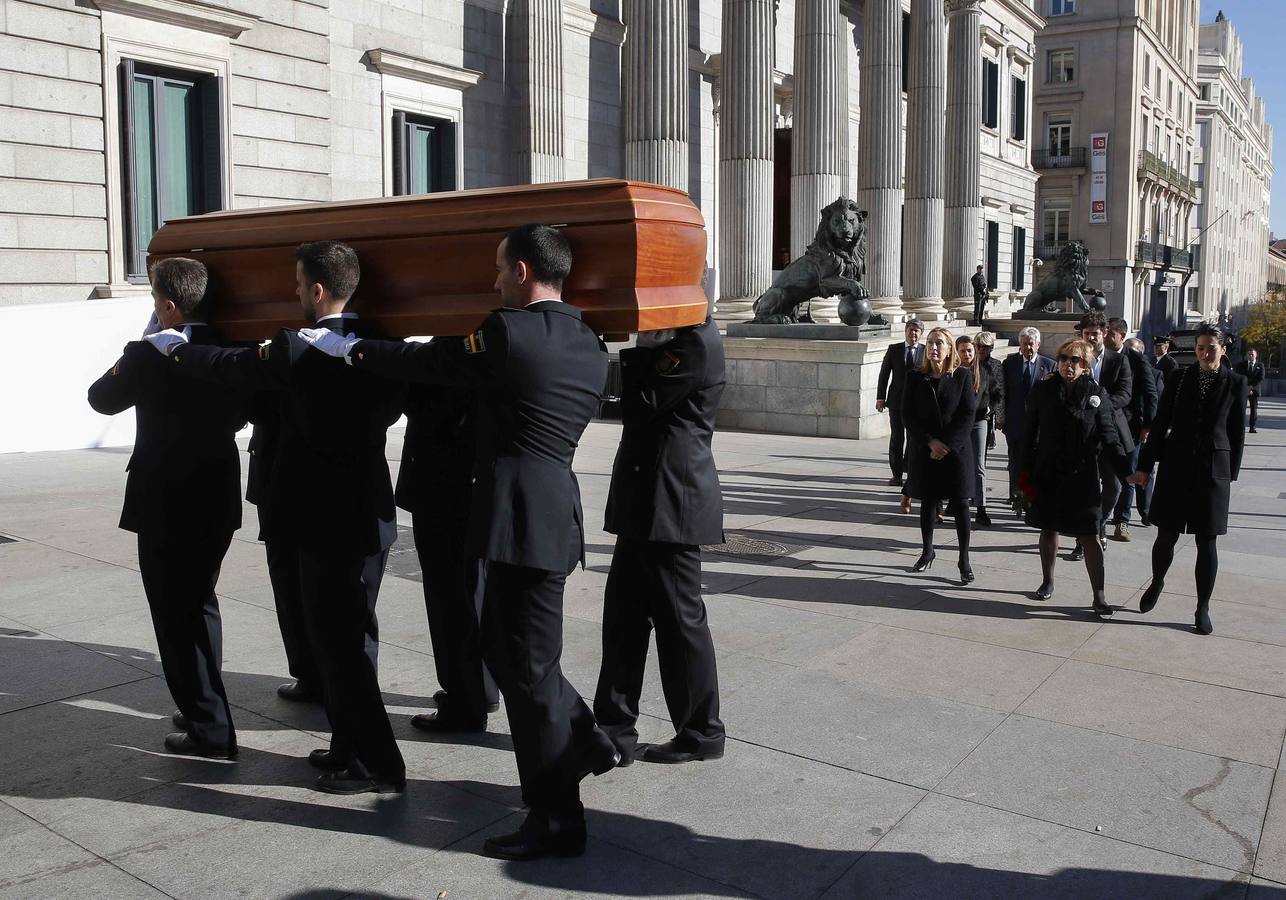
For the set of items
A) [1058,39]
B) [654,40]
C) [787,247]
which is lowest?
[787,247]

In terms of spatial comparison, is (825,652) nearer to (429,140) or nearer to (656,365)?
(656,365)

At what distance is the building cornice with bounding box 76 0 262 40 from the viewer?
14.3 meters

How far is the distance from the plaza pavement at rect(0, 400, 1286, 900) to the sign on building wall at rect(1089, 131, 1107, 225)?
63.1 m

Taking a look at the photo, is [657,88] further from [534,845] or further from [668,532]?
[534,845]

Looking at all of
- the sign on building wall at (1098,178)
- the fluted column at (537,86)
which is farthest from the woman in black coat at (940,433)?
the sign on building wall at (1098,178)

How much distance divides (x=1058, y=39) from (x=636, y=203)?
6877cm

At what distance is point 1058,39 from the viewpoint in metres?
65.4

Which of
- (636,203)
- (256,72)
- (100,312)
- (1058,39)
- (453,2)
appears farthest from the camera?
(1058,39)

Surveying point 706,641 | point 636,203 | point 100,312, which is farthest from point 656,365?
point 100,312

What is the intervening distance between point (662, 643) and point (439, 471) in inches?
46.5

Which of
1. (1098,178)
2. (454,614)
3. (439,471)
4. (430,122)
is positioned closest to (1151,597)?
(454,614)

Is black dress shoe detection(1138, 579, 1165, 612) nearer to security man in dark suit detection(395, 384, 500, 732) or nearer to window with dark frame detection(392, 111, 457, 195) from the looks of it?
security man in dark suit detection(395, 384, 500, 732)

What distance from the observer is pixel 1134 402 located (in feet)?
35.7

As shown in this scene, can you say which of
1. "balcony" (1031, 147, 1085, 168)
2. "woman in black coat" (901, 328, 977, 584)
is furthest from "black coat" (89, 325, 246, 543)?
"balcony" (1031, 147, 1085, 168)
